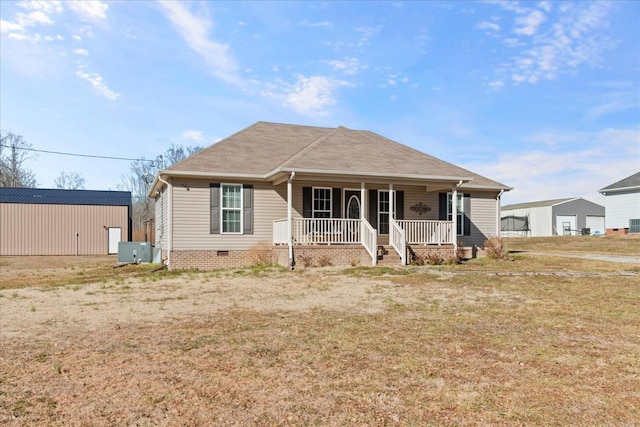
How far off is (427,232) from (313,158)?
4.77 metres

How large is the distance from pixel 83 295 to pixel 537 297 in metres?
9.21

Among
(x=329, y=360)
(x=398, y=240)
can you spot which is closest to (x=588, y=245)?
(x=398, y=240)

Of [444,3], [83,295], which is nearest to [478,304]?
[83,295]

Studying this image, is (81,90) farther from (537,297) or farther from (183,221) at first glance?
(537,297)

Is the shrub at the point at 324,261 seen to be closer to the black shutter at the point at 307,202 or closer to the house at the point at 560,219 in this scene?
the black shutter at the point at 307,202

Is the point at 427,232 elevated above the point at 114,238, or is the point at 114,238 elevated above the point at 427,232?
the point at 427,232

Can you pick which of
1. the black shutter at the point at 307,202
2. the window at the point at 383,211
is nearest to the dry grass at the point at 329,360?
the black shutter at the point at 307,202

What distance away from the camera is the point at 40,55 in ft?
56.7

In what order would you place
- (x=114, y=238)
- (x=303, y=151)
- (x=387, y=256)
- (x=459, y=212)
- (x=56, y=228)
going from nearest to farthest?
(x=387, y=256), (x=303, y=151), (x=459, y=212), (x=56, y=228), (x=114, y=238)

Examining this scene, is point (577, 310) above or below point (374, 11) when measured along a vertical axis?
below

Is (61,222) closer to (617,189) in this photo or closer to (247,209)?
(247,209)

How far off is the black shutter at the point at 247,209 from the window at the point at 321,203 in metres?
2.29

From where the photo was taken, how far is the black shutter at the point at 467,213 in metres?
19.0

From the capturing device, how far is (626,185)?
30.6 metres
